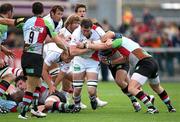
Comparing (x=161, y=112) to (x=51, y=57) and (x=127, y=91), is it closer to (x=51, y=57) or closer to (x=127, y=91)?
(x=127, y=91)

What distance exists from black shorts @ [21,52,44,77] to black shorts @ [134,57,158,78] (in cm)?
223

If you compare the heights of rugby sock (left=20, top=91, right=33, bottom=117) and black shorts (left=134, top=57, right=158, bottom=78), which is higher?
A: black shorts (left=134, top=57, right=158, bottom=78)

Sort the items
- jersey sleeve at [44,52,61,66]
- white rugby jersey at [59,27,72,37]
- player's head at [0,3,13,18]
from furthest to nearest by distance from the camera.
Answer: jersey sleeve at [44,52,61,66]
white rugby jersey at [59,27,72,37]
player's head at [0,3,13,18]

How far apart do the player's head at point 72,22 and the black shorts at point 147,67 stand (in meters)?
2.13

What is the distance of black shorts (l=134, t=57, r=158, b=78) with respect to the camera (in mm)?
16531

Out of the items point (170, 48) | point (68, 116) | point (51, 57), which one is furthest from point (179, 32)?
point (68, 116)

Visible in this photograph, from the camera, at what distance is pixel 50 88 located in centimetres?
1706

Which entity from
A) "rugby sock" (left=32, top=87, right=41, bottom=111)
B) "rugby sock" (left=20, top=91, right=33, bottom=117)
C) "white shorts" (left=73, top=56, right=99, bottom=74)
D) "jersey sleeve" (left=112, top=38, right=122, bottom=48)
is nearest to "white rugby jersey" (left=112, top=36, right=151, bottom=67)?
"jersey sleeve" (left=112, top=38, right=122, bottom=48)

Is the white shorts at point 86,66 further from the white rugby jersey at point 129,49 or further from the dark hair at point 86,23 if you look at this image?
the dark hair at point 86,23

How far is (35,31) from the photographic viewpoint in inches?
611

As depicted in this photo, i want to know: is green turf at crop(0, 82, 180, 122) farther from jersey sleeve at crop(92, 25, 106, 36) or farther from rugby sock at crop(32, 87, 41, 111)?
jersey sleeve at crop(92, 25, 106, 36)

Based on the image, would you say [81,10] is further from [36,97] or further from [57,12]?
[36,97]

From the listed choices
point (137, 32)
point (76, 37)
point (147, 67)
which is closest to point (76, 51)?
point (76, 37)

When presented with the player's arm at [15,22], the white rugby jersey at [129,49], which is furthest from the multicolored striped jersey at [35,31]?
the white rugby jersey at [129,49]
